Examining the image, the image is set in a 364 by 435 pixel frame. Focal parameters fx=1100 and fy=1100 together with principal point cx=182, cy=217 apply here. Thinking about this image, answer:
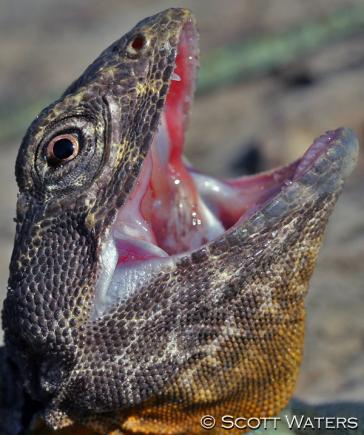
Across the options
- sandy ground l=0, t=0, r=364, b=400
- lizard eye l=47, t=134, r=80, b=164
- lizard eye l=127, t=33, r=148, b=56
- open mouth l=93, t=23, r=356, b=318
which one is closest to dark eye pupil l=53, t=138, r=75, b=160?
lizard eye l=47, t=134, r=80, b=164

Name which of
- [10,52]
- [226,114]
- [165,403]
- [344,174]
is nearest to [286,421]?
[165,403]

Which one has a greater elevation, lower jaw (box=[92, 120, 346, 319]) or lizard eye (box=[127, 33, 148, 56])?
lizard eye (box=[127, 33, 148, 56])

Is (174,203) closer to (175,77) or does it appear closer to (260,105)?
(175,77)

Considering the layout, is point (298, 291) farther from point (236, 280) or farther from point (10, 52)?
point (10, 52)

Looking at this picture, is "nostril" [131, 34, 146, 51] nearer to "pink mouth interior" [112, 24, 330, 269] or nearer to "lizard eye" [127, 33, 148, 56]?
"lizard eye" [127, 33, 148, 56]

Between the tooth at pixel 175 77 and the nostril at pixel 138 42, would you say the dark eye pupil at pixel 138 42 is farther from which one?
the tooth at pixel 175 77

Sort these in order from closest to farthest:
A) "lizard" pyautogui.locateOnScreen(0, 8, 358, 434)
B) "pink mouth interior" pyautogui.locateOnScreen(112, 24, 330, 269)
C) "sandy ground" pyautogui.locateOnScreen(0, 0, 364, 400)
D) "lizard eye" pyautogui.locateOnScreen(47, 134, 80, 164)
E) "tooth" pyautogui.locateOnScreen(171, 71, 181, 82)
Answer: "lizard" pyautogui.locateOnScreen(0, 8, 358, 434) < "lizard eye" pyautogui.locateOnScreen(47, 134, 80, 164) < "tooth" pyautogui.locateOnScreen(171, 71, 181, 82) < "pink mouth interior" pyautogui.locateOnScreen(112, 24, 330, 269) < "sandy ground" pyautogui.locateOnScreen(0, 0, 364, 400)

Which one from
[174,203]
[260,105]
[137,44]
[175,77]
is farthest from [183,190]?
[260,105]

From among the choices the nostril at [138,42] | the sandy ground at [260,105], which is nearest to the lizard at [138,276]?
the nostril at [138,42]
